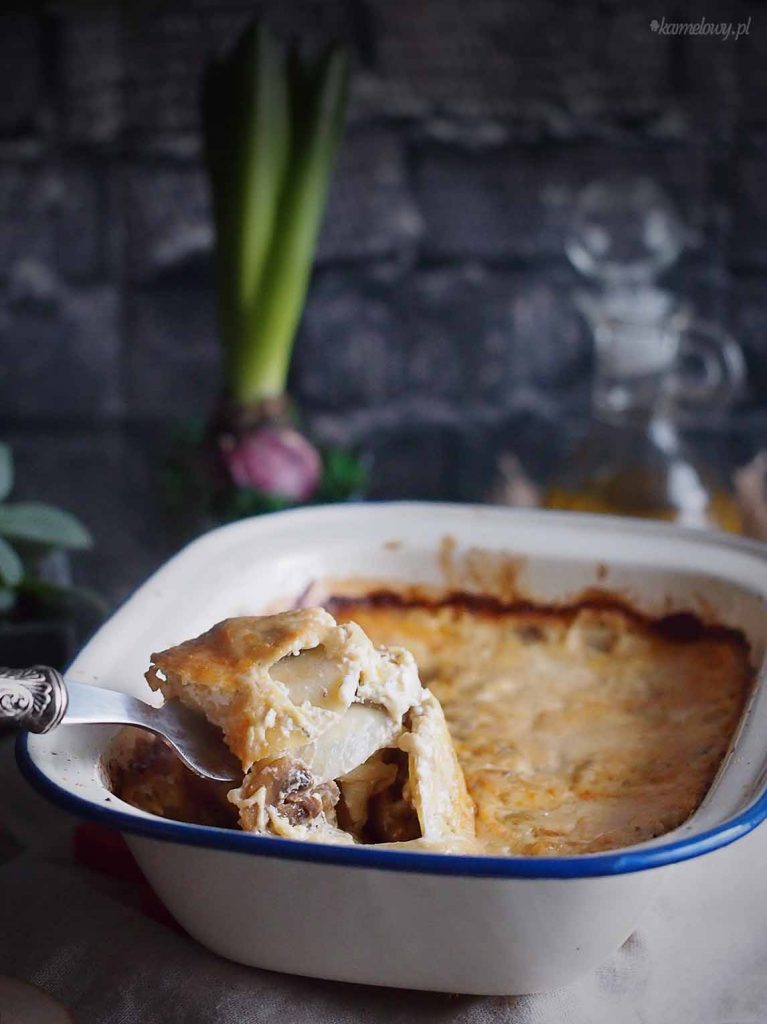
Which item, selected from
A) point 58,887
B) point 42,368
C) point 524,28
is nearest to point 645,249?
point 524,28

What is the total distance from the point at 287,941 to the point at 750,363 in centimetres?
189

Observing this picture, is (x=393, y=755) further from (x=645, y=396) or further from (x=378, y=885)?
(x=645, y=396)

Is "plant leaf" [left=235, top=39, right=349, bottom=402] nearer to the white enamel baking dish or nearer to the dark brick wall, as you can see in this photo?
the dark brick wall

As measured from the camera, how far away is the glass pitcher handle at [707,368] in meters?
2.06

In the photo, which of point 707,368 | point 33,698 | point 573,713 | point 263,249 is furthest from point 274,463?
point 33,698

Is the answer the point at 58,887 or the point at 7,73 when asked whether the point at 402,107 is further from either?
the point at 58,887

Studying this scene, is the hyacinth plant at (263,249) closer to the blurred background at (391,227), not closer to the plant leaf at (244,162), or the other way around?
the plant leaf at (244,162)

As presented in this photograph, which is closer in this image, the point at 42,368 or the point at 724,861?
the point at 724,861

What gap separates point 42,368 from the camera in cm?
252

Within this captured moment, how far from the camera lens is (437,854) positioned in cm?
85

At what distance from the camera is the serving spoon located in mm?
957

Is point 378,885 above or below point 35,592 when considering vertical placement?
above

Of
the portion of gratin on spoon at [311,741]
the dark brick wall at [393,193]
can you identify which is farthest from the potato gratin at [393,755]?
the dark brick wall at [393,193]

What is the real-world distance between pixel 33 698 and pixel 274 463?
3.79 feet
